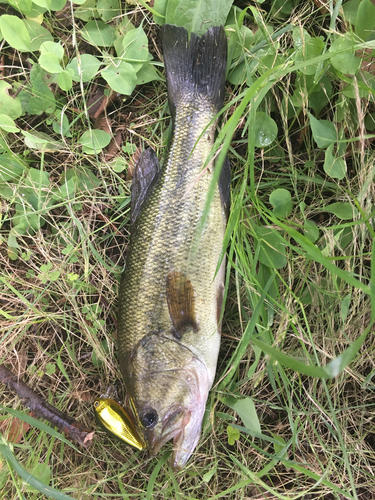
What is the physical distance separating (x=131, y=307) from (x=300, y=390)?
1.19 meters

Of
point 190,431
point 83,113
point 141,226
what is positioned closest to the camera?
point 190,431

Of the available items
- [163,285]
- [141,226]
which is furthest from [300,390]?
[141,226]

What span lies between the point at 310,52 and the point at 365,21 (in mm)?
290

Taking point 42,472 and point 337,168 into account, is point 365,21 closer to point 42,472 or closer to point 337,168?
point 337,168

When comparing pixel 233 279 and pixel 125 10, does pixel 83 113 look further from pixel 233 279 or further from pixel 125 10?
pixel 233 279

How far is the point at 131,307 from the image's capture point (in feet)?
6.54

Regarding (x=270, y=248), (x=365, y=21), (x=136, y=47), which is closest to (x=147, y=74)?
(x=136, y=47)

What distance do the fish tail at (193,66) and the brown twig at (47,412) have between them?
2.17 metres

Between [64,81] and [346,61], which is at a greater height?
[64,81]

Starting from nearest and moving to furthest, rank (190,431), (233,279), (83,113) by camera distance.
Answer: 1. (190,431)
2. (233,279)
3. (83,113)

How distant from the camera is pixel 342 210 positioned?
6.50ft


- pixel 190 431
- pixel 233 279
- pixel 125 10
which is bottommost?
pixel 190 431

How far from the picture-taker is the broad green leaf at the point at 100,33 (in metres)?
2.30

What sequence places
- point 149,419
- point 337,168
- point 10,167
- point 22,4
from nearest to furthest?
point 149,419
point 337,168
point 22,4
point 10,167
